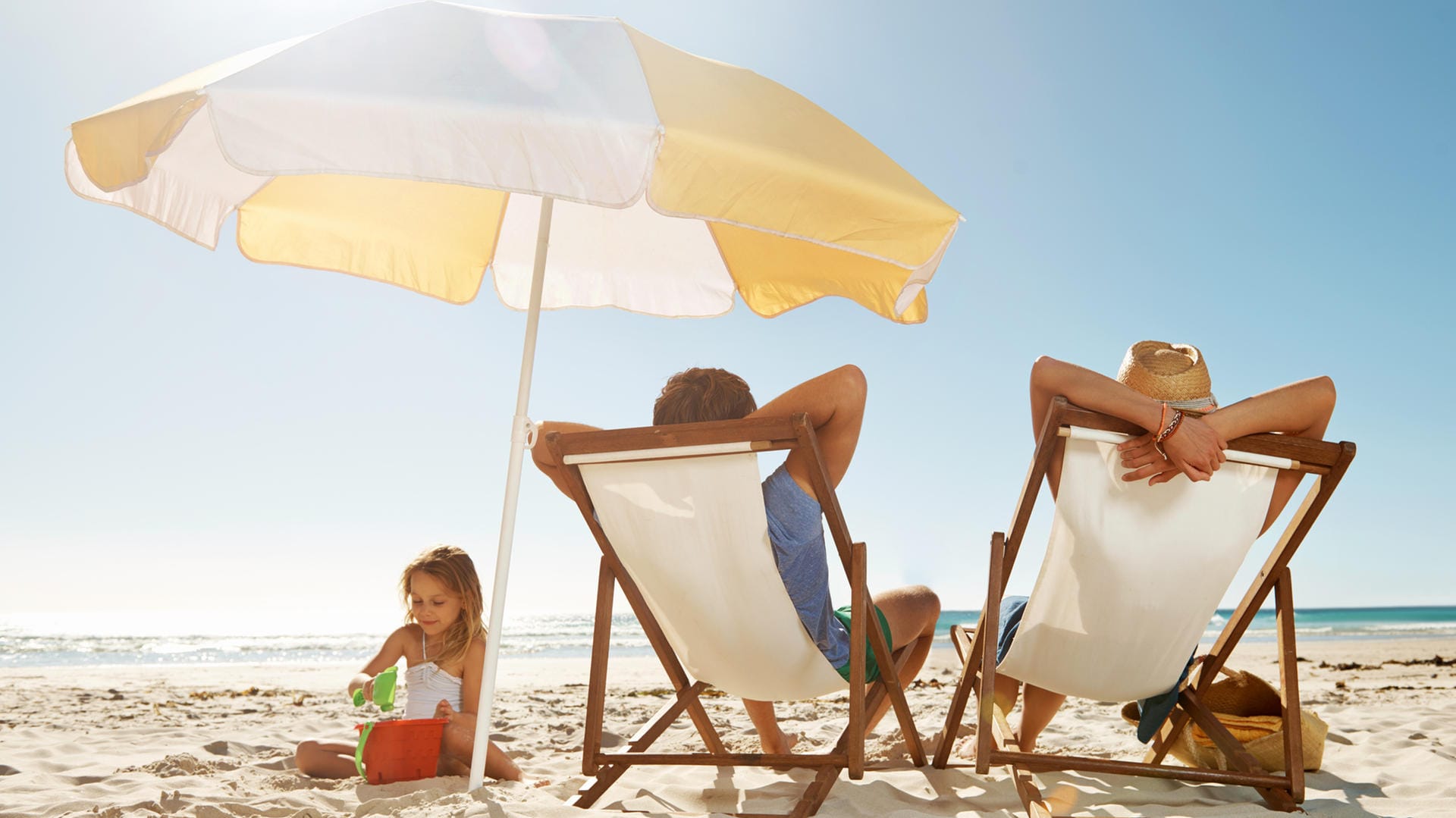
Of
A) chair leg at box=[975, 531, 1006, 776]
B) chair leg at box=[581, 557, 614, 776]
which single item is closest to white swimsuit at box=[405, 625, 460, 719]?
chair leg at box=[581, 557, 614, 776]

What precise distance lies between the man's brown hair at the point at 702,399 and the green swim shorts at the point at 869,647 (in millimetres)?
734

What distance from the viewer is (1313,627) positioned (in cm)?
2536

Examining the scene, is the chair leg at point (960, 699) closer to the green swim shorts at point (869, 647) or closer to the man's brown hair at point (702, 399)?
the green swim shorts at point (869, 647)

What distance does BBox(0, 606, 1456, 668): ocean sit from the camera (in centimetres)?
1579

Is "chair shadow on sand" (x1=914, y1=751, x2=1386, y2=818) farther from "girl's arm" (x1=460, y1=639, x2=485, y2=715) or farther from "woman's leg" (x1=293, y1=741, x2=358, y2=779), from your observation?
"woman's leg" (x1=293, y1=741, x2=358, y2=779)

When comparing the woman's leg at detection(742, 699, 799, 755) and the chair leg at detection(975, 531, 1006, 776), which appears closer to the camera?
the chair leg at detection(975, 531, 1006, 776)

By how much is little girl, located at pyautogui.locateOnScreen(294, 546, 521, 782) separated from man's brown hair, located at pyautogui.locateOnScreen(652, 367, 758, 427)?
1.32 metres

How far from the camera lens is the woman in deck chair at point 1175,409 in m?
2.19

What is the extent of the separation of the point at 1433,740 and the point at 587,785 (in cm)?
341

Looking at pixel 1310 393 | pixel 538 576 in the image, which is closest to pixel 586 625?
pixel 538 576

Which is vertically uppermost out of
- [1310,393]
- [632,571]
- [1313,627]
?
[1310,393]

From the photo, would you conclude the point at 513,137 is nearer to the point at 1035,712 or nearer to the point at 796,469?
the point at 796,469

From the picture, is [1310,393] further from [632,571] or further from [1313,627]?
[1313,627]

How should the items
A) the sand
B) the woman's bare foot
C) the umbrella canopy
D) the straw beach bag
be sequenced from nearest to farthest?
the umbrella canopy
the sand
the straw beach bag
the woman's bare foot
